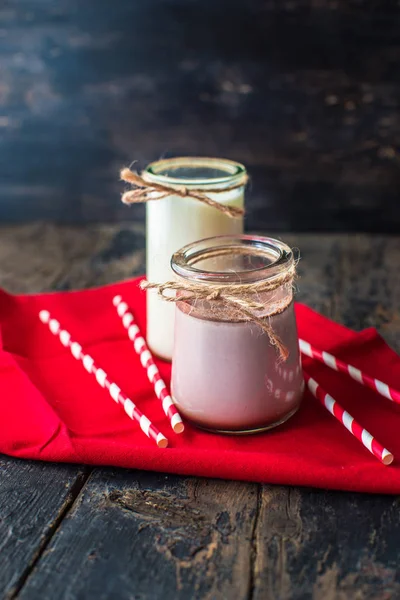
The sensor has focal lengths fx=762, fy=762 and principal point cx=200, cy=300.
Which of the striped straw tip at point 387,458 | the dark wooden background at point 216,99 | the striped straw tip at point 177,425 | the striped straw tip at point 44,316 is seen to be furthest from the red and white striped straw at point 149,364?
the dark wooden background at point 216,99

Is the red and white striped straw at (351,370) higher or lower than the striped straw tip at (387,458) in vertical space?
lower

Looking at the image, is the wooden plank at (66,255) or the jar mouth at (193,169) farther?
the wooden plank at (66,255)

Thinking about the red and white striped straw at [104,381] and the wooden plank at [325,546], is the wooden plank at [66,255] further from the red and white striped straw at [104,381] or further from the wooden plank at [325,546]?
the wooden plank at [325,546]

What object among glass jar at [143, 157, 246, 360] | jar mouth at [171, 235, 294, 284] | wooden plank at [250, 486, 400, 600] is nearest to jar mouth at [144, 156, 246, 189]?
glass jar at [143, 157, 246, 360]

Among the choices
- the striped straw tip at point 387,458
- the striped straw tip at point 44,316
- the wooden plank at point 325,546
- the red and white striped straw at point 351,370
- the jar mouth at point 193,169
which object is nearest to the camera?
the wooden plank at point 325,546

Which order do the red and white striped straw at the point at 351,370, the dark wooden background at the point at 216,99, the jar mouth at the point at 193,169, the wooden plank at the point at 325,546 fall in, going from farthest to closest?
the dark wooden background at the point at 216,99 < the jar mouth at the point at 193,169 < the red and white striped straw at the point at 351,370 < the wooden plank at the point at 325,546

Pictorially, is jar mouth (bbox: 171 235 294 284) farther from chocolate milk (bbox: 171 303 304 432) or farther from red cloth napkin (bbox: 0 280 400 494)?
red cloth napkin (bbox: 0 280 400 494)

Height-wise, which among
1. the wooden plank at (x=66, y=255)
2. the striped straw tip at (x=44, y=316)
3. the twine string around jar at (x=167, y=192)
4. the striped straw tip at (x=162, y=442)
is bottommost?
the wooden plank at (x=66, y=255)
